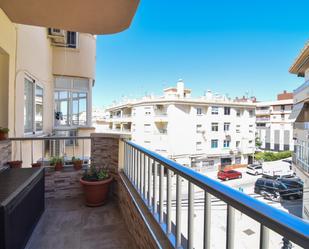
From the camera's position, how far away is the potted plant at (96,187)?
2943 millimetres

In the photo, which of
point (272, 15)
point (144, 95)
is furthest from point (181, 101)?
point (272, 15)

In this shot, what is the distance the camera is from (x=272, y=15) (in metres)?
9.65

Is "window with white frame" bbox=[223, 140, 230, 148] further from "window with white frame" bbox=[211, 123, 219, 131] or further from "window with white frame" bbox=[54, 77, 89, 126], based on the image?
"window with white frame" bbox=[54, 77, 89, 126]

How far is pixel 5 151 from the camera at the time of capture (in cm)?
290

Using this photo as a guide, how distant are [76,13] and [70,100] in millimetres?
4322

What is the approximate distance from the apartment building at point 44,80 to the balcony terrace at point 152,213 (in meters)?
0.77

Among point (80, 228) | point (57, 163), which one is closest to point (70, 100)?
point (57, 163)

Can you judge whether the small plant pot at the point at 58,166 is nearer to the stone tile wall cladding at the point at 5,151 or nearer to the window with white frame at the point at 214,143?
the stone tile wall cladding at the point at 5,151

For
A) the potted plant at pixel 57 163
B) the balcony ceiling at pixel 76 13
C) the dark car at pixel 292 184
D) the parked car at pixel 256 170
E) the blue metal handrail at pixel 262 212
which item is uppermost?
the balcony ceiling at pixel 76 13

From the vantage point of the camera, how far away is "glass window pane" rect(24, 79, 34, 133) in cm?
388

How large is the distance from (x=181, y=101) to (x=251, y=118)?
8.13 meters

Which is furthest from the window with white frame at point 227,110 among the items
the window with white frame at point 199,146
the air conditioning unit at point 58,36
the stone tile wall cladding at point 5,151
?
the stone tile wall cladding at point 5,151

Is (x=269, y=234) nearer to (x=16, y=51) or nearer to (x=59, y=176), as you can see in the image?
(x=59, y=176)

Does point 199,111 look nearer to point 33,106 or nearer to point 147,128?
point 147,128
